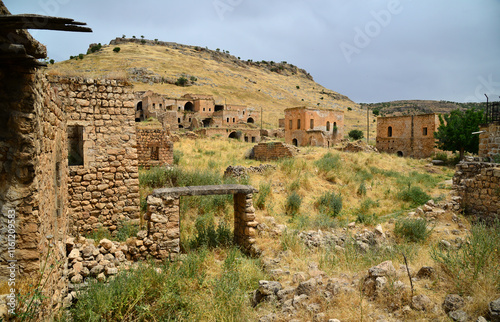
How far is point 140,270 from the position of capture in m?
4.39

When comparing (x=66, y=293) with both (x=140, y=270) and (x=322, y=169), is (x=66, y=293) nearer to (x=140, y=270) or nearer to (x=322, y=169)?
(x=140, y=270)

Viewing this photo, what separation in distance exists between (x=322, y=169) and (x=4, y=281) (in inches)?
537

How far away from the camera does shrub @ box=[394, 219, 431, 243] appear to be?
7395 millimetres

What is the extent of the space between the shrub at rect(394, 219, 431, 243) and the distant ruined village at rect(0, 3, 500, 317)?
2.43 meters

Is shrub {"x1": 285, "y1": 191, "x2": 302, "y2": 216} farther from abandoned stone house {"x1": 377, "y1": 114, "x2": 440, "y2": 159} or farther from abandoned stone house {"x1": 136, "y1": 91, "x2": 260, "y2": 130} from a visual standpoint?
abandoned stone house {"x1": 136, "y1": 91, "x2": 260, "y2": 130}

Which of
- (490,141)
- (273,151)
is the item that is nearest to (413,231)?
(490,141)

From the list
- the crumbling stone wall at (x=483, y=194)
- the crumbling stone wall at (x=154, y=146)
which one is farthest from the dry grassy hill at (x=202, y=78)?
the crumbling stone wall at (x=483, y=194)

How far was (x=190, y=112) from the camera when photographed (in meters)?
47.8

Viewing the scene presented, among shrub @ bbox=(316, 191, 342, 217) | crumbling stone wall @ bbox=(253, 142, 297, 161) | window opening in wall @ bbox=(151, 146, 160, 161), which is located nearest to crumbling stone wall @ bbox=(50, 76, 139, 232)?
shrub @ bbox=(316, 191, 342, 217)

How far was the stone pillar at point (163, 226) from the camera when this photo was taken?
582 centimetres

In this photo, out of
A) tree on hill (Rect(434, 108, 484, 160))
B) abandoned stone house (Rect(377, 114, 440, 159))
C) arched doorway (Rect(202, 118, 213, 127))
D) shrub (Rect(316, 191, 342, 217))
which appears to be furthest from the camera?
arched doorway (Rect(202, 118, 213, 127))

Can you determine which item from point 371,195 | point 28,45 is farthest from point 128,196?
point 371,195

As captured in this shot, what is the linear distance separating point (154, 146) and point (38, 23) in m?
11.7

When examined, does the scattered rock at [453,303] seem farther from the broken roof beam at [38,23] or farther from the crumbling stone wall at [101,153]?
the crumbling stone wall at [101,153]
